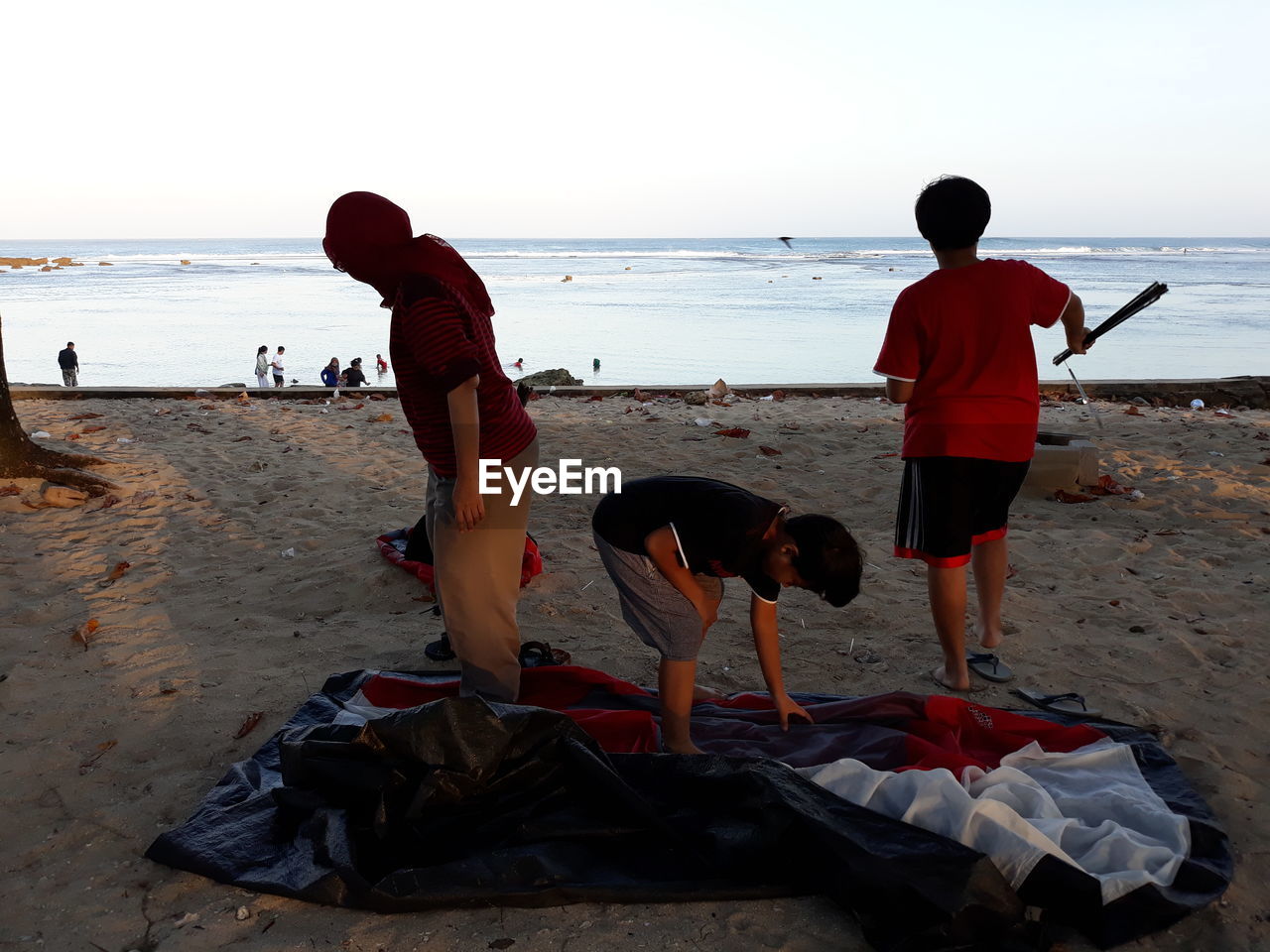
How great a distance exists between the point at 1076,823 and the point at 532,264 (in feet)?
194

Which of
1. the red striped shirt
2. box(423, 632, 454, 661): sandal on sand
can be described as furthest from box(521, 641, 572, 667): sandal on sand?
the red striped shirt

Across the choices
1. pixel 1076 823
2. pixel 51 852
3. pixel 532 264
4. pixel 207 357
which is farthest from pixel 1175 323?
pixel 532 264

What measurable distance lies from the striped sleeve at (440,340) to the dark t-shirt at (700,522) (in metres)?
0.62

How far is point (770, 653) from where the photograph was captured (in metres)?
2.97

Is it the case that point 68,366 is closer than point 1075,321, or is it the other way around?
point 1075,321

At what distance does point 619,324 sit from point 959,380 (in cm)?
2134

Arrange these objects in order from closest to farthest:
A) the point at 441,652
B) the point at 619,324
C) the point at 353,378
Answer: the point at 441,652 < the point at 353,378 < the point at 619,324

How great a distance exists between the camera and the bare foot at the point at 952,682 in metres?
3.62

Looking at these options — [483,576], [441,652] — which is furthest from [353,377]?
[483,576]

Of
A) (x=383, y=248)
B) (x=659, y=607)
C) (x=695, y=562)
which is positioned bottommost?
(x=659, y=607)

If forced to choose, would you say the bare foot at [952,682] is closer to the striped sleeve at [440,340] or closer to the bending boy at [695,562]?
the bending boy at [695,562]

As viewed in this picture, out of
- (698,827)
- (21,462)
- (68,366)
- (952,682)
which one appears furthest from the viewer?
(68,366)

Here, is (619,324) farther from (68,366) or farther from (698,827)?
(698,827)

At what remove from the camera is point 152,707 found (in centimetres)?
342
